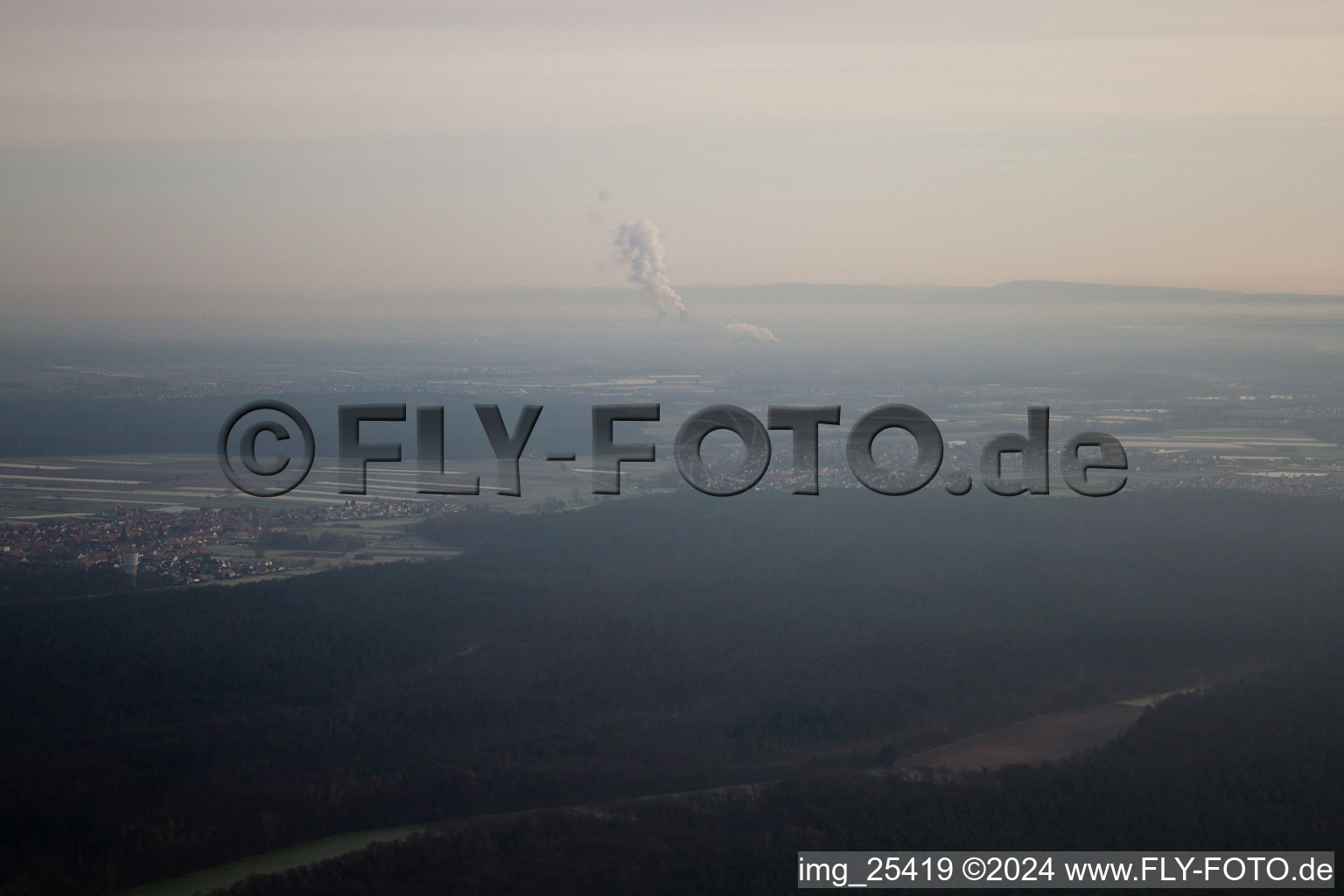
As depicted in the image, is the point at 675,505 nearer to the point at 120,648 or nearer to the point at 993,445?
the point at 993,445

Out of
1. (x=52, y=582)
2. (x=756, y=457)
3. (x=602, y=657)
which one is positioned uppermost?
(x=756, y=457)

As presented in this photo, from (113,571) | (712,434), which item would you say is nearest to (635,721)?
(113,571)

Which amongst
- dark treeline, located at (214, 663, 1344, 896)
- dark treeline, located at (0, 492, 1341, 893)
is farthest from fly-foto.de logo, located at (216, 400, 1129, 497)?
dark treeline, located at (214, 663, 1344, 896)

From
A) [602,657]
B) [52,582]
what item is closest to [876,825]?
[602,657]

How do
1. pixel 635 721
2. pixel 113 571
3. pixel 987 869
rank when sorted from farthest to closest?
pixel 113 571
pixel 635 721
pixel 987 869

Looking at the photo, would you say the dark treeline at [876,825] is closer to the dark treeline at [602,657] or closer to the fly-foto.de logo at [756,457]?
the dark treeline at [602,657]

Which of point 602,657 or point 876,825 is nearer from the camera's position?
point 876,825

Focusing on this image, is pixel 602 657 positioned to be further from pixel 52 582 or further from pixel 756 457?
pixel 756 457
